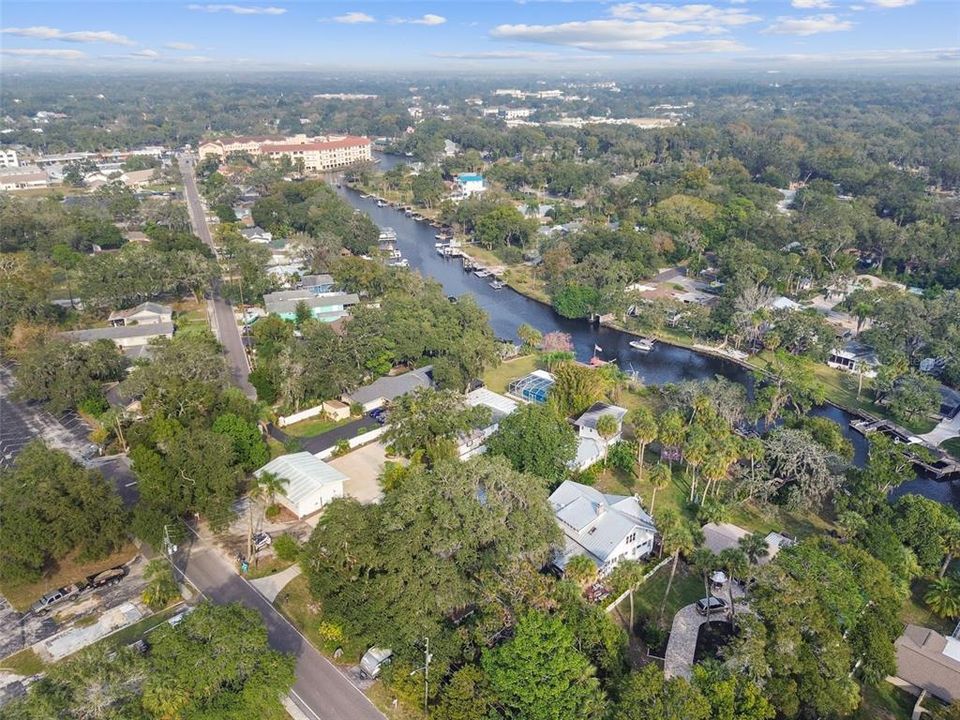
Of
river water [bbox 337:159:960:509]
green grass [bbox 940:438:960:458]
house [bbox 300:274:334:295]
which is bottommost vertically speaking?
river water [bbox 337:159:960:509]

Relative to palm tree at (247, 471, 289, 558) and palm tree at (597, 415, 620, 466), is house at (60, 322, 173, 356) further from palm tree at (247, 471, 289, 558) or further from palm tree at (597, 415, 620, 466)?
palm tree at (597, 415, 620, 466)

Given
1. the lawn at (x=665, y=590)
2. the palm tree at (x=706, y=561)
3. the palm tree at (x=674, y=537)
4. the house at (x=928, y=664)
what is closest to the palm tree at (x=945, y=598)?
the house at (x=928, y=664)

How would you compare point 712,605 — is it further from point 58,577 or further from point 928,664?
point 58,577

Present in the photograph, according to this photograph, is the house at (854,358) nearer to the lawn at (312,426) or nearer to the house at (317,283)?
the lawn at (312,426)

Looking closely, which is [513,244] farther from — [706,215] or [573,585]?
[573,585]

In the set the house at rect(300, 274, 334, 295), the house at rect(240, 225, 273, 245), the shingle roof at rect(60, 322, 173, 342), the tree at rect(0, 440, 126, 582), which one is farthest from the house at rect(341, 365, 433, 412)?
the house at rect(240, 225, 273, 245)

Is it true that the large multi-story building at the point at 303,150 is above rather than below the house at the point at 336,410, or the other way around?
above
